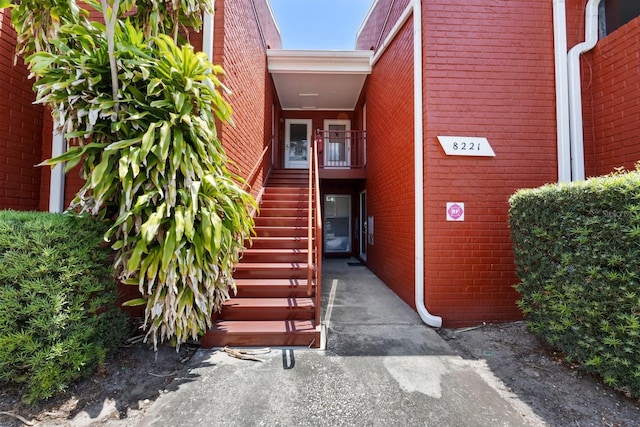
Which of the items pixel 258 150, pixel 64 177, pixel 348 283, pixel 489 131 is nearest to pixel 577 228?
pixel 489 131

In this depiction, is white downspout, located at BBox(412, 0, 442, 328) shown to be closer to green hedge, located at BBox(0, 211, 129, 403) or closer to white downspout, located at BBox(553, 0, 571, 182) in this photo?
white downspout, located at BBox(553, 0, 571, 182)

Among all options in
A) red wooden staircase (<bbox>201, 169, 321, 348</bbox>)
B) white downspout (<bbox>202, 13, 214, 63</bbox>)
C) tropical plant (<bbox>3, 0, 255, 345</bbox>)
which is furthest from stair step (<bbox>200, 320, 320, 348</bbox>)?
white downspout (<bbox>202, 13, 214, 63</bbox>)

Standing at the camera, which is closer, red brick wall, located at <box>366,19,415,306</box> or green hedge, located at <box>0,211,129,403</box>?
green hedge, located at <box>0,211,129,403</box>

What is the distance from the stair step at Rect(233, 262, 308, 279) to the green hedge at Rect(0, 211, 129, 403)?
154 centimetres

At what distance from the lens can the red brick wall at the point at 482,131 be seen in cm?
381

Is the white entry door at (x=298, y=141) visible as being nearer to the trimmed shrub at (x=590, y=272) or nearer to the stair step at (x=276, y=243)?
the stair step at (x=276, y=243)

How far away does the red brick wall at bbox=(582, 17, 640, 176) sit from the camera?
351 centimetres

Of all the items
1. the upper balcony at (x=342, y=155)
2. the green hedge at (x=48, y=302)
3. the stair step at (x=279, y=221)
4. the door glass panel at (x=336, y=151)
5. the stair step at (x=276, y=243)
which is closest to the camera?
the green hedge at (x=48, y=302)

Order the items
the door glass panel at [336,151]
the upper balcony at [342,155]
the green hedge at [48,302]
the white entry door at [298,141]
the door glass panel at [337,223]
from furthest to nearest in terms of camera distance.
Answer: the white entry door at [298,141] < the door glass panel at [337,223] < the door glass panel at [336,151] < the upper balcony at [342,155] < the green hedge at [48,302]

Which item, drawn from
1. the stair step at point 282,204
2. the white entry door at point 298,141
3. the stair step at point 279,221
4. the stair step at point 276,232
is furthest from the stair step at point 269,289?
the white entry door at point 298,141

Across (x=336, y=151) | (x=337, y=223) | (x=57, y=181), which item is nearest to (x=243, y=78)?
(x=57, y=181)

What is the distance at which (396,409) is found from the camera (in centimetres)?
215

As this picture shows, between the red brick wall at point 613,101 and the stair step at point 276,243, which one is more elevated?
the red brick wall at point 613,101

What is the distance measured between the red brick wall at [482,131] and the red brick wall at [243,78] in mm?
2822
